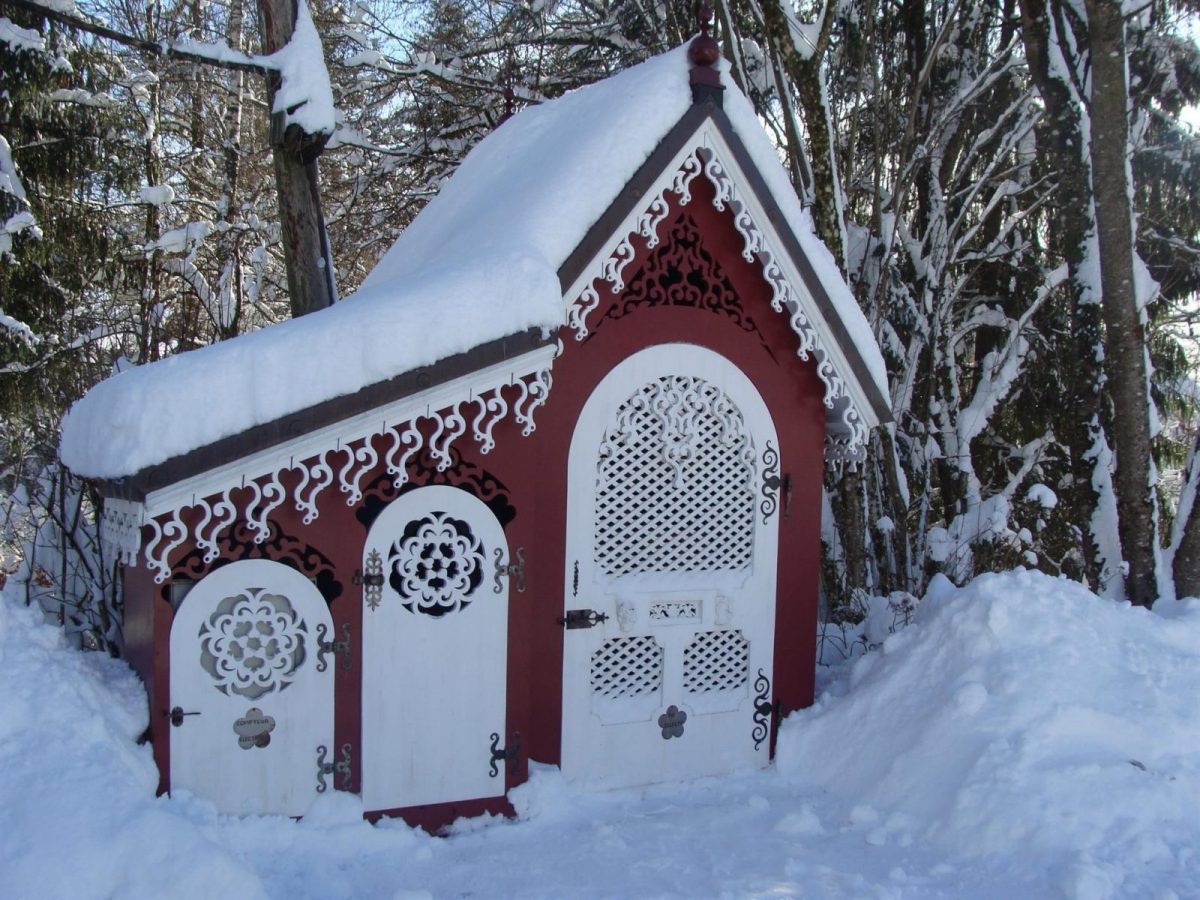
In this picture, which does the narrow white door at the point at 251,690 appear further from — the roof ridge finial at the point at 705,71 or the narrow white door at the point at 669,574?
the roof ridge finial at the point at 705,71

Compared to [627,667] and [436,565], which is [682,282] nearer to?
[436,565]

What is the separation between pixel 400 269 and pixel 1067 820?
16.7 ft

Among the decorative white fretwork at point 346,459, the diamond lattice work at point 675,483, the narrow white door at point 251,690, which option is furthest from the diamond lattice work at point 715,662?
the narrow white door at point 251,690

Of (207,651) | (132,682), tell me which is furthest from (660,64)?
(132,682)

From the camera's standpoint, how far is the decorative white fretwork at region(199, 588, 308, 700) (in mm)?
4539

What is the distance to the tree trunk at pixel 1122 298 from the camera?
717 centimetres

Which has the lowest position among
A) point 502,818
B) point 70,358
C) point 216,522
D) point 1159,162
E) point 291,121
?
point 502,818

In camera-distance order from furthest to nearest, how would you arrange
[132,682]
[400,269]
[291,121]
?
[291,121] < [400,269] < [132,682]

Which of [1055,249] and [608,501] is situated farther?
[1055,249]

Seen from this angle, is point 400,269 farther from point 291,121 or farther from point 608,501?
point 608,501

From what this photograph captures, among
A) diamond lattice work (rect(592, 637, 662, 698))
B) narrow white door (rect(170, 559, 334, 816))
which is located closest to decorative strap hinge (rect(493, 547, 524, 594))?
diamond lattice work (rect(592, 637, 662, 698))

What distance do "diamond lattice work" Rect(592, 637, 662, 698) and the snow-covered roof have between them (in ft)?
6.41

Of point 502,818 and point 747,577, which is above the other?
point 747,577

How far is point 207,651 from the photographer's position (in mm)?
4535
